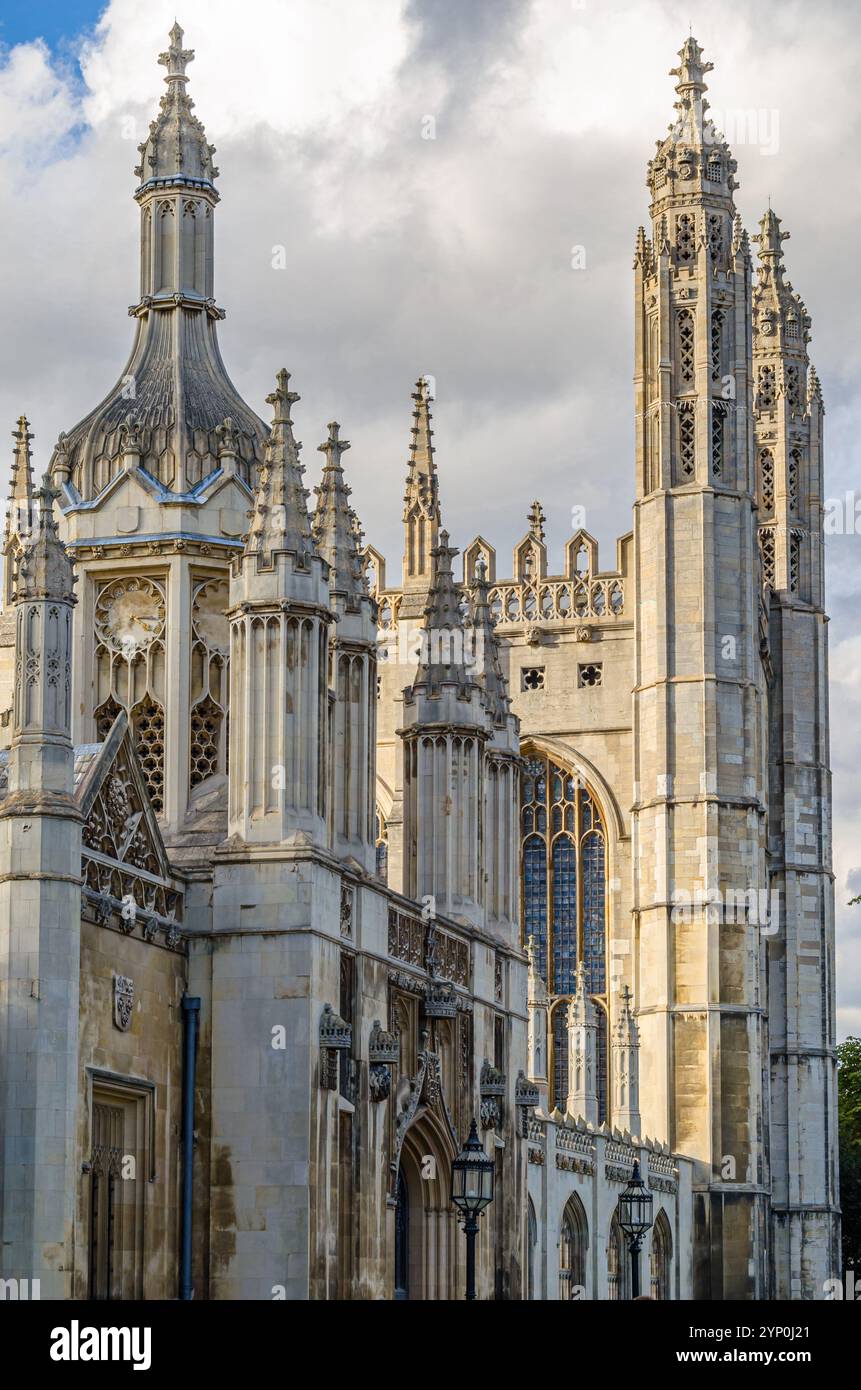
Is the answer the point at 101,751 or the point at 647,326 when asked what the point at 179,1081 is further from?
the point at 647,326

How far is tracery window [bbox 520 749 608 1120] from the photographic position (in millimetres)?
64000

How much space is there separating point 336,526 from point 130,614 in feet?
7.88

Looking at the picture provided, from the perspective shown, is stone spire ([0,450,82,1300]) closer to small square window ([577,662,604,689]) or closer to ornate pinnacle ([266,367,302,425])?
ornate pinnacle ([266,367,302,425])

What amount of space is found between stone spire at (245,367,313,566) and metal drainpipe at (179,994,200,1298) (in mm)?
4336

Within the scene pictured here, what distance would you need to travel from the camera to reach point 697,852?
60.4 metres

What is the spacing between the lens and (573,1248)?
47.4 metres

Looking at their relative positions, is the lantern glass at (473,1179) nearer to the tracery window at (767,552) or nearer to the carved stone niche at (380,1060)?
the carved stone niche at (380,1060)

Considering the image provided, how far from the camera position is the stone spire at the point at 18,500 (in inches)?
1492

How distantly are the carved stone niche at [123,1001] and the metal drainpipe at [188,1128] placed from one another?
1153mm

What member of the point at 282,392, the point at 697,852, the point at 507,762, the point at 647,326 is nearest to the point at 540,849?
the point at 697,852

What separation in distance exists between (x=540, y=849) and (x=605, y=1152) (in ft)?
57.4

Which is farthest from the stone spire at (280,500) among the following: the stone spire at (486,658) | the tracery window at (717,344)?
the tracery window at (717,344)

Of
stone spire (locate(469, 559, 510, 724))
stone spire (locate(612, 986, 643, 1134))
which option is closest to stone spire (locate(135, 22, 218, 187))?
stone spire (locate(469, 559, 510, 724))

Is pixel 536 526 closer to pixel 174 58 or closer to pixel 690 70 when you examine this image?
pixel 690 70
